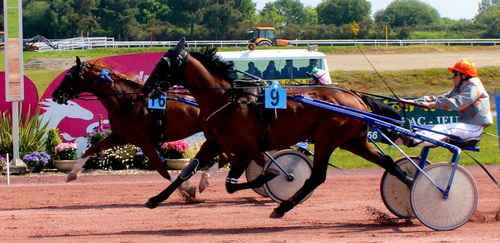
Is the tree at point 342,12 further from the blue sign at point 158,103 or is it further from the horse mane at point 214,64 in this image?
the horse mane at point 214,64

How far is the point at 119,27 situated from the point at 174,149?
42.9 meters

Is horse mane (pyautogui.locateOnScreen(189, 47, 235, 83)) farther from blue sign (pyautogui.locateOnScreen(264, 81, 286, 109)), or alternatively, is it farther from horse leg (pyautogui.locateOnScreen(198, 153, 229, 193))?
horse leg (pyautogui.locateOnScreen(198, 153, 229, 193))

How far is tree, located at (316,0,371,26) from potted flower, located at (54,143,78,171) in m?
57.2

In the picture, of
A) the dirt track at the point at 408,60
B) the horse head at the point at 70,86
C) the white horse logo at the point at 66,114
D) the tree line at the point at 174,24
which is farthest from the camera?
the tree line at the point at 174,24

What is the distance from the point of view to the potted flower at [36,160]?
13.5 meters

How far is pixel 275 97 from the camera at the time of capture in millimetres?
7418

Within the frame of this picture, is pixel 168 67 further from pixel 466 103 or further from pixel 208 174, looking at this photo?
pixel 466 103

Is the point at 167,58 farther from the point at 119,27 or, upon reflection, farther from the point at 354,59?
the point at 119,27

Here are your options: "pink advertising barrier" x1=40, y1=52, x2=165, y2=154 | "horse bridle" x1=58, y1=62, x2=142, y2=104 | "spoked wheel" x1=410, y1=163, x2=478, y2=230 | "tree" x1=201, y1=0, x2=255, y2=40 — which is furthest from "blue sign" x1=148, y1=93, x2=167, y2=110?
"tree" x1=201, y1=0, x2=255, y2=40

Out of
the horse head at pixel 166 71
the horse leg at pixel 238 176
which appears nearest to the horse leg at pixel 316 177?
the horse leg at pixel 238 176

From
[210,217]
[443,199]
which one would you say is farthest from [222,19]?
[443,199]

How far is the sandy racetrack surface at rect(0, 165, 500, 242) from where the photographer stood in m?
6.93

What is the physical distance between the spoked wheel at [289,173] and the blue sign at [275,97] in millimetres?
1427

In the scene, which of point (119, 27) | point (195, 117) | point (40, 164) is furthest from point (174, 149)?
point (119, 27)
